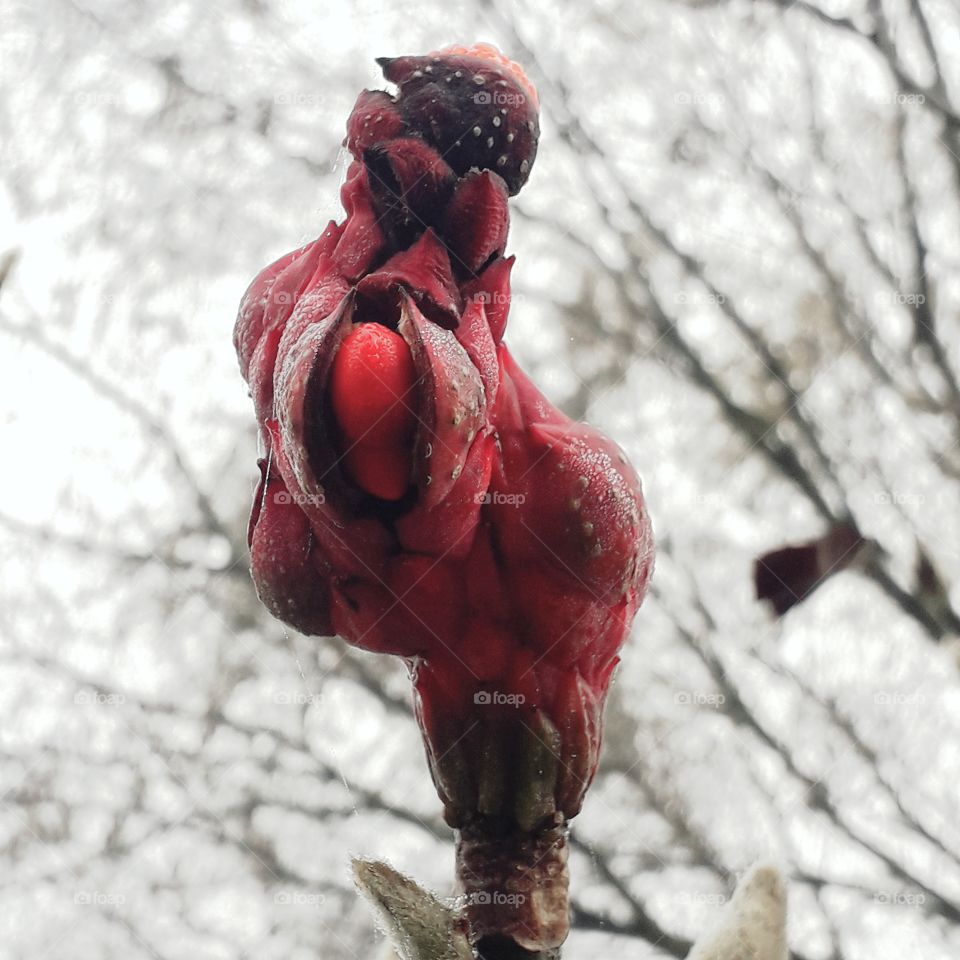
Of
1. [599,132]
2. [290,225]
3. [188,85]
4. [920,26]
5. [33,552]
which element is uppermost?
[920,26]

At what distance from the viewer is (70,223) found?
5.42ft

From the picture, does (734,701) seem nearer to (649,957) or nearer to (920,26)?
(649,957)

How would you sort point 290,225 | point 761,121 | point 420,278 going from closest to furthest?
1. point 420,278
2. point 290,225
3. point 761,121

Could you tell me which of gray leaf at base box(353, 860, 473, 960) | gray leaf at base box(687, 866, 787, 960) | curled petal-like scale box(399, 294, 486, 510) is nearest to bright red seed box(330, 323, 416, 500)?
curled petal-like scale box(399, 294, 486, 510)

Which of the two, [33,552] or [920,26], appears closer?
[33,552]

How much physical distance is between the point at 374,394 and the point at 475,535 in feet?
0.48

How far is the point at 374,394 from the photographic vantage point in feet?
2.01

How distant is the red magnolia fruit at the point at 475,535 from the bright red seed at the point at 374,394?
0.05 meters

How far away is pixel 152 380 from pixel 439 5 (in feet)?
2.33

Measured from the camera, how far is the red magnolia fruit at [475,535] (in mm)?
700

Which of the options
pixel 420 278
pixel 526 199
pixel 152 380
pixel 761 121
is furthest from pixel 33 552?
pixel 761 121

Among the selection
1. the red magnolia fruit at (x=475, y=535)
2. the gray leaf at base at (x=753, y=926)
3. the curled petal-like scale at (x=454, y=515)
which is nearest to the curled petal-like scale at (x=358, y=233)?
the red magnolia fruit at (x=475, y=535)

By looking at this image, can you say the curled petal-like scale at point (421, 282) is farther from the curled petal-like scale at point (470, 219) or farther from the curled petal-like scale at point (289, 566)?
the curled petal-like scale at point (289, 566)

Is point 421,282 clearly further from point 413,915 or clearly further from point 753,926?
point 753,926
